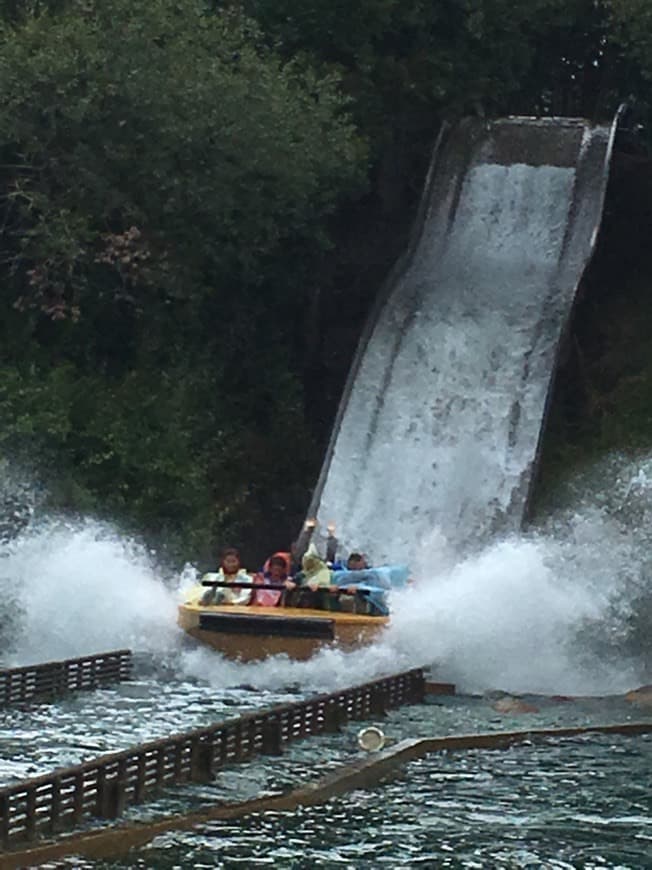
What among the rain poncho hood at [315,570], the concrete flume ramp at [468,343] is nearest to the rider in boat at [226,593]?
the rain poncho hood at [315,570]

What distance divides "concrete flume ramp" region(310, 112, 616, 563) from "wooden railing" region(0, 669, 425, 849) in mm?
9566

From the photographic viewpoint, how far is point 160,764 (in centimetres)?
1598

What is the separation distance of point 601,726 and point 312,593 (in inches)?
200

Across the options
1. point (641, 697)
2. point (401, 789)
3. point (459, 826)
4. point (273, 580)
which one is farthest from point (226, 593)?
point (459, 826)

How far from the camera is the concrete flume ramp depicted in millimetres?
31531

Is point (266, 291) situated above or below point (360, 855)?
above

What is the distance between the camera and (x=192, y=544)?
30656 mm

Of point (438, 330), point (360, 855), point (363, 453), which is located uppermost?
point (438, 330)

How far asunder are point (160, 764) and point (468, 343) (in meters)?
19.2

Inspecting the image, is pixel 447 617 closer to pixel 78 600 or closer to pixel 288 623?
pixel 288 623

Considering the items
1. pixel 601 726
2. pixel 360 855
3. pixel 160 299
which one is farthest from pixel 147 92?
pixel 360 855

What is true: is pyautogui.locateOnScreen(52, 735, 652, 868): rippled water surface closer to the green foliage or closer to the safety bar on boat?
the safety bar on boat

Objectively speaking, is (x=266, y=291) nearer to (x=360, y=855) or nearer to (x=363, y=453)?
(x=363, y=453)

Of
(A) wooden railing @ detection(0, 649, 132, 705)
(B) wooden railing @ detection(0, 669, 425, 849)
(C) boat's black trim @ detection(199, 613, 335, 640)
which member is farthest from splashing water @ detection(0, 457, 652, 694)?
(B) wooden railing @ detection(0, 669, 425, 849)
